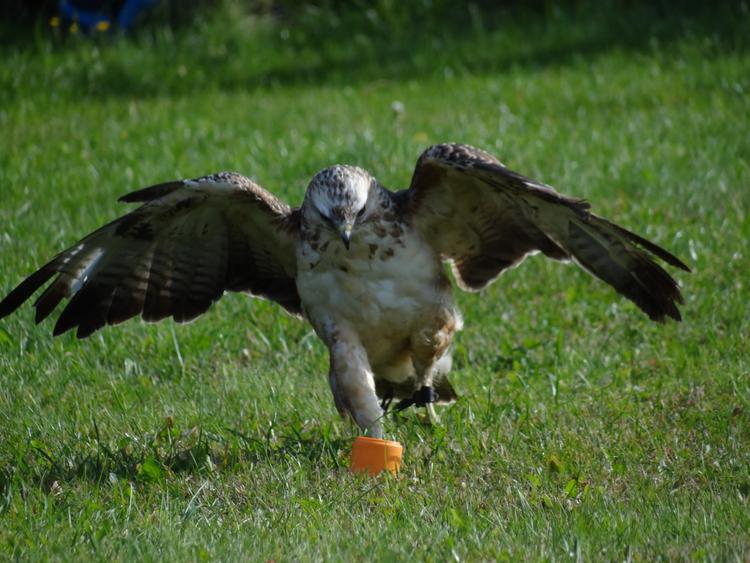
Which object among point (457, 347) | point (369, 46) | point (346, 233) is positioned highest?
point (346, 233)

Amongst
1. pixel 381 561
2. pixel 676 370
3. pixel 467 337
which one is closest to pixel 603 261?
pixel 676 370

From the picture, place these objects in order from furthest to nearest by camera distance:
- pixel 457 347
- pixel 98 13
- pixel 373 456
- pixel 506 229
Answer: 1. pixel 98 13
2. pixel 457 347
3. pixel 506 229
4. pixel 373 456

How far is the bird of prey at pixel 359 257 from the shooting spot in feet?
16.6

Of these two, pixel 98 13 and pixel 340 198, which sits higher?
pixel 340 198

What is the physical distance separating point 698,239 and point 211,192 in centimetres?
340

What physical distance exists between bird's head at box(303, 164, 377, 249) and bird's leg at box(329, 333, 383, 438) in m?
0.51

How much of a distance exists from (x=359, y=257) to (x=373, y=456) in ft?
2.84

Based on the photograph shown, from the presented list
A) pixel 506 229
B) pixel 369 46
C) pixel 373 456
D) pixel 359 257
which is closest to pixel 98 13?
pixel 369 46

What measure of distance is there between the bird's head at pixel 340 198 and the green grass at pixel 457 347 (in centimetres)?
92

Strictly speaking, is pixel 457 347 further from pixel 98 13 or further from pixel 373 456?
pixel 98 13

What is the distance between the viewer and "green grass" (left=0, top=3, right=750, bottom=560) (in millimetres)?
4250

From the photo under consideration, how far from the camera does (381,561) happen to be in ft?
12.6

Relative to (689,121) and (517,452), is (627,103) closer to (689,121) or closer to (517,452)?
(689,121)

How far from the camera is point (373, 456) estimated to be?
4758mm
